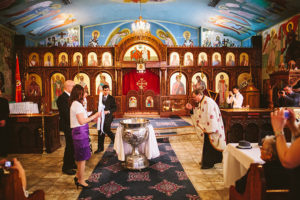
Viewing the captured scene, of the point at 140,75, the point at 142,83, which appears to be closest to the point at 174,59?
the point at 140,75

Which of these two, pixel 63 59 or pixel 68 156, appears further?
pixel 63 59

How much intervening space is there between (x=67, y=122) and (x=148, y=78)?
7.78m

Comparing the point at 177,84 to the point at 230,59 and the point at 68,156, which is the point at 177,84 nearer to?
the point at 230,59

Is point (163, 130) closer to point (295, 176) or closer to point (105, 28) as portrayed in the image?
point (295, 176)

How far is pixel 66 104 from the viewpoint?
13.3 ft

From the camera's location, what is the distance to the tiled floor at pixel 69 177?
3.38m

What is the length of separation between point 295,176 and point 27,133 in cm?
650

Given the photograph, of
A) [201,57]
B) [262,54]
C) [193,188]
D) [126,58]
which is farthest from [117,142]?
[262,54]

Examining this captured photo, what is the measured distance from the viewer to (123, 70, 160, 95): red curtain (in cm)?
1145

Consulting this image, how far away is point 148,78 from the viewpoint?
453 inches

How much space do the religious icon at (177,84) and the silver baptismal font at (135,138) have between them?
6803 millimetres

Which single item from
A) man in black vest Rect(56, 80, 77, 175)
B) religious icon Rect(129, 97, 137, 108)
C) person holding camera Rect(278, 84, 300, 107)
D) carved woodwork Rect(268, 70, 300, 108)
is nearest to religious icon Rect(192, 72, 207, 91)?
religious icon Rect(129, 97, 137, 108)

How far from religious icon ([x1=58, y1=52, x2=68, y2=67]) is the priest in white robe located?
28.3 feet

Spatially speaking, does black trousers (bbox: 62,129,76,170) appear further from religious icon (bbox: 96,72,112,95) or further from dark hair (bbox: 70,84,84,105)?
religious icon (bbox: 96,72,112,95)
